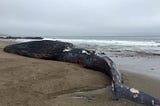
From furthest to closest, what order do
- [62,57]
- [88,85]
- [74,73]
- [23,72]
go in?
1. [62,57]
2. [74,73]
3. [23,72]
4. [88,85]

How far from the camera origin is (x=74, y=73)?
718cm

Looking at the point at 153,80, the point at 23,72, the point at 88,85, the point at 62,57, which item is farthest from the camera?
the point at 62,57

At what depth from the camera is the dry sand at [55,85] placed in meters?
5.08

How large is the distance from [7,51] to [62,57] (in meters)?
2.35

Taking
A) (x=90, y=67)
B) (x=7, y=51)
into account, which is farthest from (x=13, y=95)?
(x=7, y=51)

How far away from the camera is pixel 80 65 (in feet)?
27.8

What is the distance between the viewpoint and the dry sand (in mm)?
5078

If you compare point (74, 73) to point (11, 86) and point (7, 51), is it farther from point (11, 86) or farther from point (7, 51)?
point (7, 51)

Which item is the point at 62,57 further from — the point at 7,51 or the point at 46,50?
the point at 7,51

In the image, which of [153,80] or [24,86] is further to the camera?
[153,80]

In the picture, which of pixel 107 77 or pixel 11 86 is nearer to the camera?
pixel 11 86

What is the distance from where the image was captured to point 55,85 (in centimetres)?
596

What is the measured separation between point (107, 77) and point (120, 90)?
6.18 ft

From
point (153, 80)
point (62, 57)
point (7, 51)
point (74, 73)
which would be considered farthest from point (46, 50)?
point (153, 80)
